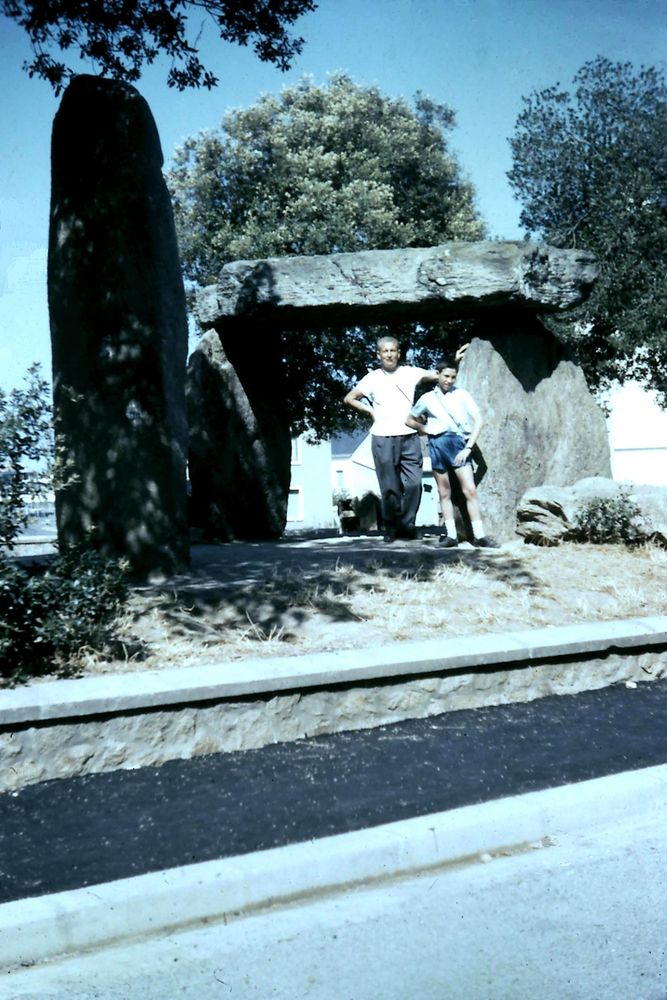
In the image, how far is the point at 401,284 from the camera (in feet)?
36.8

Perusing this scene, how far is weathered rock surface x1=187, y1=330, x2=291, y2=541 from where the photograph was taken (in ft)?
43.1

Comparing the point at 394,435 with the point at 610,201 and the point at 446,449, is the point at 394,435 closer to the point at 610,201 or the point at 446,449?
the point at 446,449

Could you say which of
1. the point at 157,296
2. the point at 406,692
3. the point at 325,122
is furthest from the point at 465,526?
the point at 325,122

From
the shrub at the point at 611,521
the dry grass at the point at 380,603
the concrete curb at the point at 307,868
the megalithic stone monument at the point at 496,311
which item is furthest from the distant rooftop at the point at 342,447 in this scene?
the concrete curb at the point at 307,868

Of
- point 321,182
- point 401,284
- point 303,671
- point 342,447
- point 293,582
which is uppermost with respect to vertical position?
point 321,182

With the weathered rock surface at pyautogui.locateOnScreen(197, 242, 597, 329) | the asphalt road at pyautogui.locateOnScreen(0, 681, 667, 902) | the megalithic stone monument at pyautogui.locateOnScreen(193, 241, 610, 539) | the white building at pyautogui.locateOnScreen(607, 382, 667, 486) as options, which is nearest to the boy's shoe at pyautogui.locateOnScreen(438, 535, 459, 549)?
the megalithic stone monument at pyautogui.locateOnScreen(193, 241, 610, 539)

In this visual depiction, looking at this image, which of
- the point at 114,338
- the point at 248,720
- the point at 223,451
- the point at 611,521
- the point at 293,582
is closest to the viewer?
the point at 248,720

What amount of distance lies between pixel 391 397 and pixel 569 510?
6.07 feet

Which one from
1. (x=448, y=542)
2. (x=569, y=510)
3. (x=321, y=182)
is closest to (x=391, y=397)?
(x=448, y=542)

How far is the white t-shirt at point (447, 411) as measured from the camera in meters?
10.3

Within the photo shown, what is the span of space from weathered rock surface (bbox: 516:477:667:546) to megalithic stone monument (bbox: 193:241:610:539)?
91 centimetres

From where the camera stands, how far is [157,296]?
8.12 meters

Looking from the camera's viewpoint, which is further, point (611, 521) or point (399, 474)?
point (399, 474)

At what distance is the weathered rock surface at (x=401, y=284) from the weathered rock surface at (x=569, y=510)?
202cm
